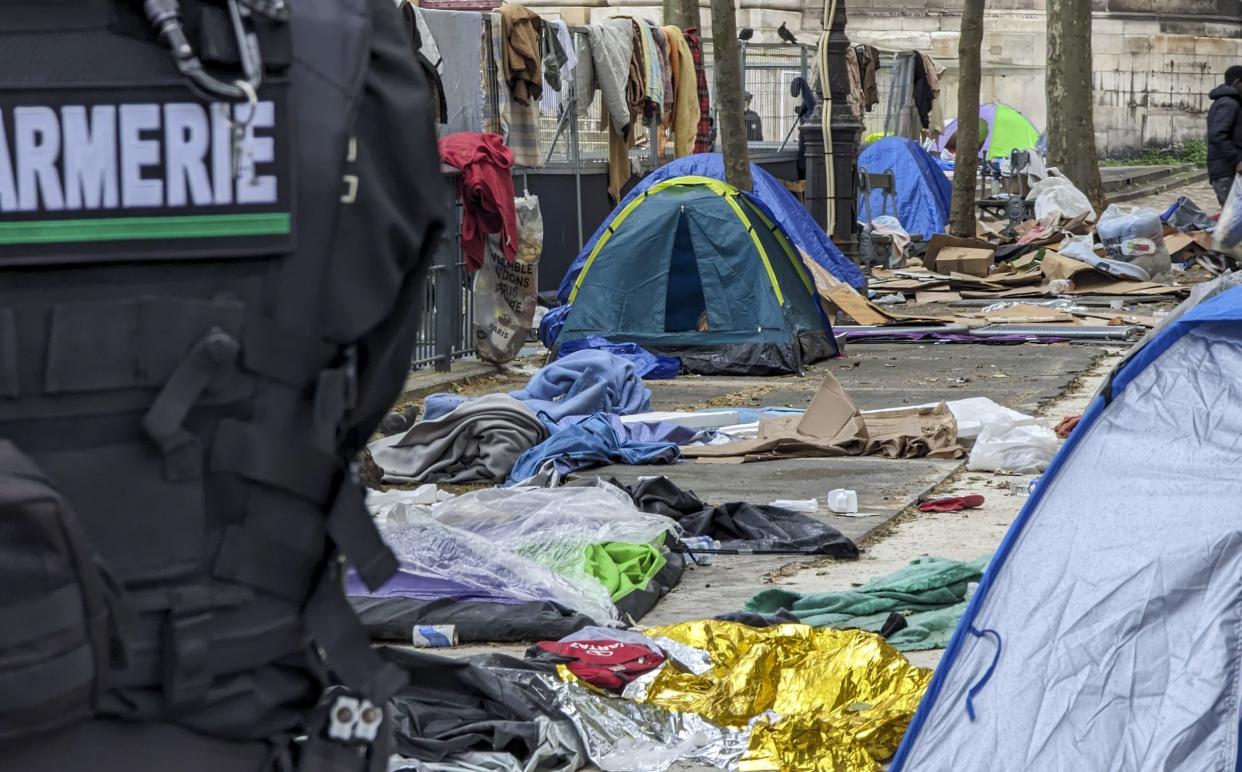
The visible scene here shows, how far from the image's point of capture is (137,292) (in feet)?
6.79

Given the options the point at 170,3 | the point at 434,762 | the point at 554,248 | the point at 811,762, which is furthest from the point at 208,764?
the point at 554,248

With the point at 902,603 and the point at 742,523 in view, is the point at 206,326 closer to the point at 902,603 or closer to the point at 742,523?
the point at 902,603

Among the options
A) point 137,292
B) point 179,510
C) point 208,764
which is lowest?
point 208,764

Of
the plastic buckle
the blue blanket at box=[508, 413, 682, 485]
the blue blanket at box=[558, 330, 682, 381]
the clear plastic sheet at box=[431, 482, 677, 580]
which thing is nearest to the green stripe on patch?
the plastic buckle

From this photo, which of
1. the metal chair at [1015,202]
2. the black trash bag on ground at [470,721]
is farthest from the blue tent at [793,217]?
the black trash bag on ground at [470,721]

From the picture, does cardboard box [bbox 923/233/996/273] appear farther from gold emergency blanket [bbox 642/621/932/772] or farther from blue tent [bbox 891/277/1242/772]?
blue tent [bbox 891/277/1242/772]

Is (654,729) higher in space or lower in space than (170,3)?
lower

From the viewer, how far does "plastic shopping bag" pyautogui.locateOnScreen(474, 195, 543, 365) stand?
12.6 meters

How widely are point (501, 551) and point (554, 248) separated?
957 centimetres

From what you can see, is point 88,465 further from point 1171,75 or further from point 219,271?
point 1171,75

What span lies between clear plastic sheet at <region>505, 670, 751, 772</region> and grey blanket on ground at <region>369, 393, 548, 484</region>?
3.69m

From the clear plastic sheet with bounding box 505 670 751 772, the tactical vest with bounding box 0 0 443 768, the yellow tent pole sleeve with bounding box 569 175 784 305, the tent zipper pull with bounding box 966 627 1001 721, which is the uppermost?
the tactical vest with bounding box 0 0 443 768

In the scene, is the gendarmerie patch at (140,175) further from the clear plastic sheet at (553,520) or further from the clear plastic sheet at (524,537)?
the clear plastic sheet at (553,520)

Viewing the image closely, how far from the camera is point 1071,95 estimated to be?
25.6 metres
